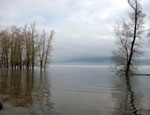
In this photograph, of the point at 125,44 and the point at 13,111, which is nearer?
the point at 13,111

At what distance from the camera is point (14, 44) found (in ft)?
164

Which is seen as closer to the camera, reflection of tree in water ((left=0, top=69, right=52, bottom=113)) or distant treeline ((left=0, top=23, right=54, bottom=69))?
reflection of tree in water ((left=0, top=69, right=52, bottom=113))

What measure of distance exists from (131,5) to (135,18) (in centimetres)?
198

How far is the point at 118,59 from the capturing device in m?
28.7

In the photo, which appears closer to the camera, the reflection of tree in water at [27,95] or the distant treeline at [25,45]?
the reflection of tree in water at [27,95]

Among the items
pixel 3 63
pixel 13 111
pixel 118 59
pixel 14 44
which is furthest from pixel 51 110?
pixel 3 63

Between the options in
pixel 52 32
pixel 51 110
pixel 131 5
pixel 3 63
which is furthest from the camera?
pixel 3 63

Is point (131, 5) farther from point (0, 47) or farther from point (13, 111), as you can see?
point (0, 47)

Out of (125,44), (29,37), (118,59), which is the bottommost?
(118,59)

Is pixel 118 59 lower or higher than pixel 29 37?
lower

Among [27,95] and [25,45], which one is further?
[25,45]

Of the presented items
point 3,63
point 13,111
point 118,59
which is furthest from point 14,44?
point 13,111

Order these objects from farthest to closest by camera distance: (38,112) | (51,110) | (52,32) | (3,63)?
(3,63) → (52,32) → (51,110) → (38,112)

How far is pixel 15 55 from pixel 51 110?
46.3 metres
